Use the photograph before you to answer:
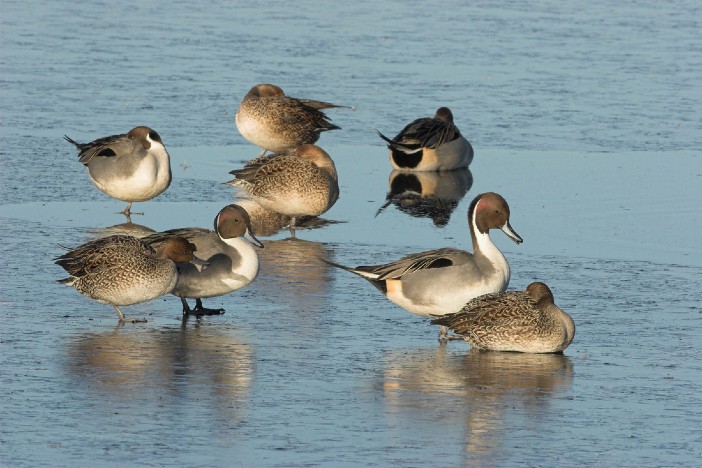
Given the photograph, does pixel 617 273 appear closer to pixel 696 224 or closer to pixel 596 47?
Answer: pixel 696 224

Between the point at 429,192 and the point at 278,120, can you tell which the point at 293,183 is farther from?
the point at 278,120

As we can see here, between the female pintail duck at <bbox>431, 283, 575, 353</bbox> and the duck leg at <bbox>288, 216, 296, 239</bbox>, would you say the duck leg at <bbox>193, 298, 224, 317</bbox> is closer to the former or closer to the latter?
the female pintail duck at <bbox>431, 283, 575, 353</bbox>

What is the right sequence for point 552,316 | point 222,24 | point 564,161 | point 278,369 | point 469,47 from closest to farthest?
point 278,369
point 552,316
point 564,161
point 469,47
point 222,24

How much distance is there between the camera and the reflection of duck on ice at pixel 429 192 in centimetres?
1237

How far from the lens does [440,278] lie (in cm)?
856

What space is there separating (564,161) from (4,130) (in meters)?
5.70

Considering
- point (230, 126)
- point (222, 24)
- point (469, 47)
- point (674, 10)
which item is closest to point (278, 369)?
point (230, 126)

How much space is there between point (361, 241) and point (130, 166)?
2.24 meters

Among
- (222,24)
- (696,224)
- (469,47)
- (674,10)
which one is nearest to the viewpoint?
(696,224)

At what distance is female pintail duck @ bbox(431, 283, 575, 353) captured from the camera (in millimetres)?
8023

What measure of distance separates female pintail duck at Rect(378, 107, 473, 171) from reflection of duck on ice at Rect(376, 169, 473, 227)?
10cm

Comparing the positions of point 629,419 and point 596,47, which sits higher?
point 596,47

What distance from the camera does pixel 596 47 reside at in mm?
20484

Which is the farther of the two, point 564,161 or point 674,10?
point 674,10
